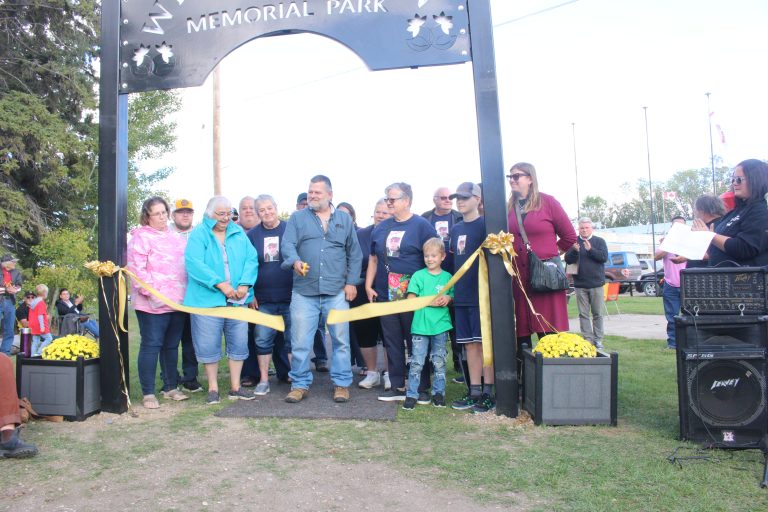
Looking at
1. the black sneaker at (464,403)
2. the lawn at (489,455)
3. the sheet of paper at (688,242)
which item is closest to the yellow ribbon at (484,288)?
the black sneaker at (464,403)

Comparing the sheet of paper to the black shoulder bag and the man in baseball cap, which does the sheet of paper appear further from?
the man in baseball cap

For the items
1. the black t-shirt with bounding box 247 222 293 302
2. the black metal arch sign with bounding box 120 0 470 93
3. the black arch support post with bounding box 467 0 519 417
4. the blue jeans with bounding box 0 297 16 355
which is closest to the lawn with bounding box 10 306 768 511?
the black arch support post with bounding box 467 0 519 417

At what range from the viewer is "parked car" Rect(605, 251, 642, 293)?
27797 mm

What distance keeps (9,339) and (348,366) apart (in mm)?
7452

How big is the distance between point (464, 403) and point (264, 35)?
370 centimetres

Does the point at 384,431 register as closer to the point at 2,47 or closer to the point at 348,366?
the point at 348,366

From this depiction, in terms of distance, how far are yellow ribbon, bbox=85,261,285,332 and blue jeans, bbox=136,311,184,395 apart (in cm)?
20

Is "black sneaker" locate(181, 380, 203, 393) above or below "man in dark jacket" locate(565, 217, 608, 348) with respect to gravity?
below

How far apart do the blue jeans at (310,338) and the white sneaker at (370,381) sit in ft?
1.78

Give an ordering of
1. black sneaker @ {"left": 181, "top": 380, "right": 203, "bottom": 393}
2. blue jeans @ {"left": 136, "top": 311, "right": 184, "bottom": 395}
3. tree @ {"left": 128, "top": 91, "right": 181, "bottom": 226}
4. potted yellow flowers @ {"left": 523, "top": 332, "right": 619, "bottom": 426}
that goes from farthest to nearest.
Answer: tree @ {"left": 128, "top": 91, "right": 181, "bottom": 226} < black sneaker @ {"left": 181, "top": 380, "right": 203, "bottom": 393} < blue jeans @ {"left": 136, "top": 311, "right": 184, "bottom": 395} < potted yellow flowers @ {"left": 523, "top": 332, "right": 619, "bottom": 426}

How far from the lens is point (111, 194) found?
526cm

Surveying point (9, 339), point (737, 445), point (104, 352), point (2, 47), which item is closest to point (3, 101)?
point (2, 47)

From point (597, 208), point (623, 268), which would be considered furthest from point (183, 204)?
point (597, 208)

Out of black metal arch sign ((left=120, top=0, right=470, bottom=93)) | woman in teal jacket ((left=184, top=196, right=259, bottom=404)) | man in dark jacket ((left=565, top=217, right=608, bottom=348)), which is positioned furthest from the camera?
man in dark jacket ((left=565, top=217, right=608, bottom=348))
